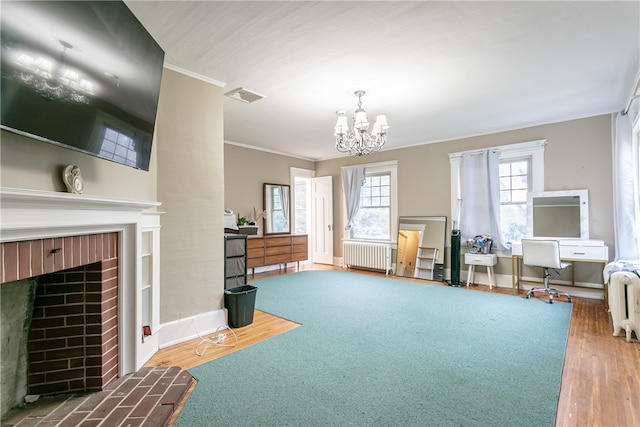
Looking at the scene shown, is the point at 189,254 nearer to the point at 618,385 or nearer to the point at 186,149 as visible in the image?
the point at 186,149

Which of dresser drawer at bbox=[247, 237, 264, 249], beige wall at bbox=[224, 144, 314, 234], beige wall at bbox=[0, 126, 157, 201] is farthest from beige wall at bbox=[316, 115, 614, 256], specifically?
beige wall at bbox=[0, 126, 157, 201]

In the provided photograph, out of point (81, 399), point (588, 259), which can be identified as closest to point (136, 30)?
point (81, 399)

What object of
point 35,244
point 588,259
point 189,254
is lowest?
point 588,259

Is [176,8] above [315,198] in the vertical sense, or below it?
above

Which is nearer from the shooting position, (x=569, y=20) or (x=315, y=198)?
(x=569, y=20)

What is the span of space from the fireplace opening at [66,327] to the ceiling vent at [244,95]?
2.02m

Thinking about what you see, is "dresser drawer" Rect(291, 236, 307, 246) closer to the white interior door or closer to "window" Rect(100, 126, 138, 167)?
the white interior door

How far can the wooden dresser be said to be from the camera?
548cm

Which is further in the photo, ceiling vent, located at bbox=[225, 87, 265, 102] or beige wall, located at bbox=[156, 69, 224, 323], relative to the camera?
ceiling vent, located at bbox=[225, 87, 265, 102]

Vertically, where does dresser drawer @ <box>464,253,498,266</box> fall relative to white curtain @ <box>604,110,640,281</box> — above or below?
below

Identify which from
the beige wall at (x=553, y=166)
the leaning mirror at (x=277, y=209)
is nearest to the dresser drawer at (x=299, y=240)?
the leaning mirror at (x=277, y=209)

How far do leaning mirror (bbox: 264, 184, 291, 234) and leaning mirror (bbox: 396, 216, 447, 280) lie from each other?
94.4 inches

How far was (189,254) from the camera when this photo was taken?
2750 millimetres

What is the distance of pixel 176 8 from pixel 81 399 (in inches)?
96.3
